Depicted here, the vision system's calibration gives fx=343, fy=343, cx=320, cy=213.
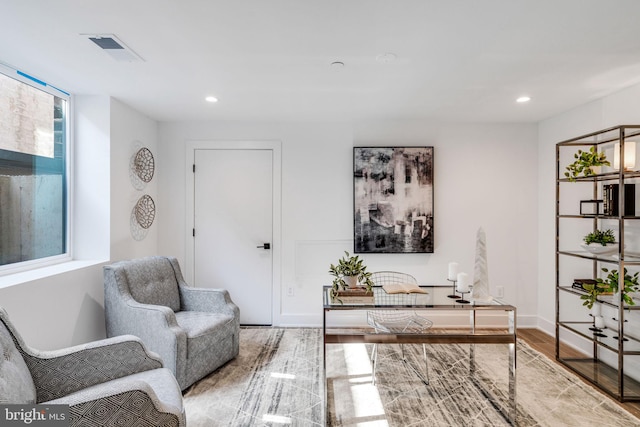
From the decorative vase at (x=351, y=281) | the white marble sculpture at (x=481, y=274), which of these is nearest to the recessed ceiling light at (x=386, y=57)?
the white marble sculpture at (x=481, y=274)

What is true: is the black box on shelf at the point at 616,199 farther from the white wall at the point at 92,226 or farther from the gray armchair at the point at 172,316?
the white wall at the point at 92,226

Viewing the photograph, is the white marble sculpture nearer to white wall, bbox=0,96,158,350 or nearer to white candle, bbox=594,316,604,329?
white candle, bbox=594,316,604,329

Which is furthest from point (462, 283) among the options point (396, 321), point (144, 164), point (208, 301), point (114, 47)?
point (144, 164)

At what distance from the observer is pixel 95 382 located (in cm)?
182

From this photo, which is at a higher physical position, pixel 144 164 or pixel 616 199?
pixel 144 164

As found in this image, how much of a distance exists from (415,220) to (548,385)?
1947 mm

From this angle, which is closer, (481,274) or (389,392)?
(481,274)

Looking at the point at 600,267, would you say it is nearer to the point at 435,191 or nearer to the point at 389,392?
the point at 435,191

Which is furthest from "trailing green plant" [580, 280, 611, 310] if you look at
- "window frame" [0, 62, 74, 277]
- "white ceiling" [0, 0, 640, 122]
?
"window frame" [0, 62, 74, 277]

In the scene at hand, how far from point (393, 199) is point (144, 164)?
9.24ft

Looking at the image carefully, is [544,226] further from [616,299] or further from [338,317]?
[338,317]

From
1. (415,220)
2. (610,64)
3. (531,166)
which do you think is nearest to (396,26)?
(610,64)

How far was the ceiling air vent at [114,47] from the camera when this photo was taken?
204 cm

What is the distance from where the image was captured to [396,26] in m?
1.92
